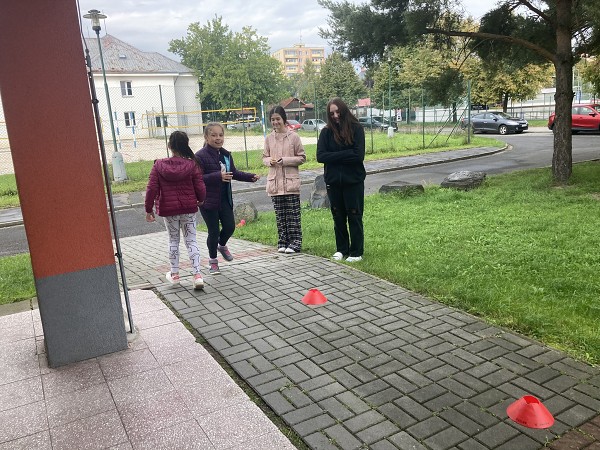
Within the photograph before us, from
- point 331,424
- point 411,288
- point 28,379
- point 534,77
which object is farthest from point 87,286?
point 534,77

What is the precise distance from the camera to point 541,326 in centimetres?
393

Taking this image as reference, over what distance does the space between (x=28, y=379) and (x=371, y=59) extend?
1093 centimetres

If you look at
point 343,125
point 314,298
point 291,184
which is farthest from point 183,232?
point 343,125

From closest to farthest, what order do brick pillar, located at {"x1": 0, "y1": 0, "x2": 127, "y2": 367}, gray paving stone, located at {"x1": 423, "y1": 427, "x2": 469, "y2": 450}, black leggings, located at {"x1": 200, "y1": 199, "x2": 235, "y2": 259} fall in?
gray paving stone, located at {"x1": 423, "y1": 427, "x2": 469, "y2": 450} < brick pillar, located at {"x1": 0, "y1": 0, "x2": 127, "y2": 367} < black leggings, located at {"x1": 200, "y1": 199, "x2": 235, "y2": 259}

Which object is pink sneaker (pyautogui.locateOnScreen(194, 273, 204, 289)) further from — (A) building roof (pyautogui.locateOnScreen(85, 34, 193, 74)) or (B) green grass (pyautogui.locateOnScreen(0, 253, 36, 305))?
(A) building roof (pyautogui.locateOnScreen(85, 34, 193, 74))

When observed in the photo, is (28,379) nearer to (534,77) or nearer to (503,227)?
(503,227)

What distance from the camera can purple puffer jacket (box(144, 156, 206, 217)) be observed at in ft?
16.4

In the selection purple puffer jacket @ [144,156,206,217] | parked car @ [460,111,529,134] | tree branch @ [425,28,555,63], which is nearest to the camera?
purple puffer jacket @ [144,156,206,217]

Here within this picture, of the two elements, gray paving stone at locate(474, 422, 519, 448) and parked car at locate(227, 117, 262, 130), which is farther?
parked car at locate(227, 117, 262, 130)

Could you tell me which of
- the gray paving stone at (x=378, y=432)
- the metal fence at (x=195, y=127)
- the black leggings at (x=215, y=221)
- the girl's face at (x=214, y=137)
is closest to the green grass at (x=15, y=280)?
the black leggings at (x=215, y=221)

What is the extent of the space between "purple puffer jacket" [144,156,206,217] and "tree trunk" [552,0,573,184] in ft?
28.9

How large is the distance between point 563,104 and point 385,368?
31.8 feet

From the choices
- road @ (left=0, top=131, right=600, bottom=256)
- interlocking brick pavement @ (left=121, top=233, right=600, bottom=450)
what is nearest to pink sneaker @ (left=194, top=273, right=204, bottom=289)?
interlocking brick pavement @ (left=121, top=233, right=600, bottom=450)

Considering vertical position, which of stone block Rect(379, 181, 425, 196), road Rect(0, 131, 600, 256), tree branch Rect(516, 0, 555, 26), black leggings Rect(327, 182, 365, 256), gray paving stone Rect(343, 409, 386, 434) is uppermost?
tree branch Rect(516, 0, 555, 26)
